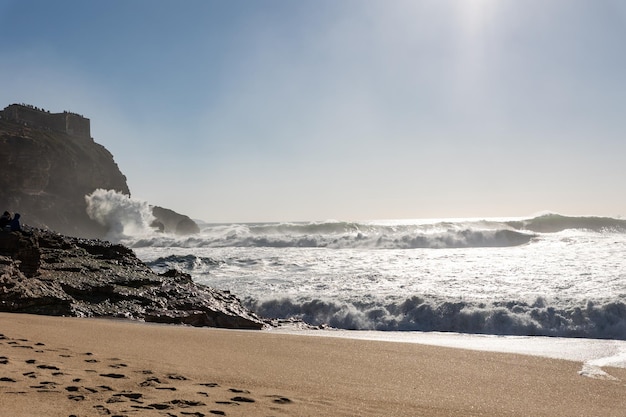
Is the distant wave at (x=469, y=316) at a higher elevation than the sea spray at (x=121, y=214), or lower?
lower

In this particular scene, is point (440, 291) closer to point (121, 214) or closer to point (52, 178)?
point (121, 214)

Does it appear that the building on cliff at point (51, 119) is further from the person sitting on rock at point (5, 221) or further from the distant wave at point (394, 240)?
the person sitting on rock at point (5, 221)

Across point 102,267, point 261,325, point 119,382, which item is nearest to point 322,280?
point 261,325

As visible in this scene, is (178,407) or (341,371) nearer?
(178,407)

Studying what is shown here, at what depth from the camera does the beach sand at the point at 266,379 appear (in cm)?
329

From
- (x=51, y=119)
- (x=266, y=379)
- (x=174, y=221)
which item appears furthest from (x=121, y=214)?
(x=266, y=379)

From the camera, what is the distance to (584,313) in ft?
32.9

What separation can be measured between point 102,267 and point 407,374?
781 cm

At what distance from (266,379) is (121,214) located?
54.4 metres

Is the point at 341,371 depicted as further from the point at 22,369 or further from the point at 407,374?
the point at 22,369

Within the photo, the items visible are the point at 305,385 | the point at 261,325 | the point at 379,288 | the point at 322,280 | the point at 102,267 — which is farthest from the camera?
the point at 322,280

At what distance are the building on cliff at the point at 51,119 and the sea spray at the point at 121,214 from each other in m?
16.6

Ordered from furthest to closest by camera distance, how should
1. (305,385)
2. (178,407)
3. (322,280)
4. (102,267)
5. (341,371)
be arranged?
(322,280) < (102,267) < (341,371) < (305,385) < (178,407)

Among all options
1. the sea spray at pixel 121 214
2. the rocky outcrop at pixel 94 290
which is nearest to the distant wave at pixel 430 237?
the sea spray at pixel 121 214
